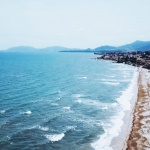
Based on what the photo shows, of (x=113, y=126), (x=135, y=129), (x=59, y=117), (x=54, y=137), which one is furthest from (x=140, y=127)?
(x=54, y=137)

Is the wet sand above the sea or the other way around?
the other way around

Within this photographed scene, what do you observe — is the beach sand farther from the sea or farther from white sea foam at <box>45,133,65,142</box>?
white sea foam at <box>45,133,65,142</box>

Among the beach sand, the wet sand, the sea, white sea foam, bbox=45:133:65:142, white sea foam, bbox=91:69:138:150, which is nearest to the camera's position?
the wet sand

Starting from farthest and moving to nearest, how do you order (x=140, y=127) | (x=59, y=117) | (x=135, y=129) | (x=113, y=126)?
(x=59, y=117)
(x=113, y=126)
(x=140, y=127)
(x=135, y=129)

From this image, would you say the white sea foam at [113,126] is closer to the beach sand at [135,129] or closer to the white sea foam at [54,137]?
the beach sand at [135,129]

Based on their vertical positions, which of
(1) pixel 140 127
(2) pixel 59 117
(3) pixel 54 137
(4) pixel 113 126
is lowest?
(4) pixel 113 126

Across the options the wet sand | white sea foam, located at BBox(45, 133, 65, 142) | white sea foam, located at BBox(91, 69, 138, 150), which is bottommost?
white sea foam, located at BBox(91, 69, 138, 150)

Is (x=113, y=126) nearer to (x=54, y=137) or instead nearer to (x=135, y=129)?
(x=135, y=129)

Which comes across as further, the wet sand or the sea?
the sea

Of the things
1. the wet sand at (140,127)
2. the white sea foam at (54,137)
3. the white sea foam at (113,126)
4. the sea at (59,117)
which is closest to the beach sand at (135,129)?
the wet sand at (140,127)

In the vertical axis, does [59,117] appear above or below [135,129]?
above

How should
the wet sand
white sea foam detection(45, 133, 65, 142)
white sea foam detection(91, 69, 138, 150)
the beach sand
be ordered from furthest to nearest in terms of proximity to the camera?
1. white sea foam detection(45, 133, 65, 142)
2. white sea foam detection(91, 69, 138, 150)
3. the beach sand
4. the wet sand

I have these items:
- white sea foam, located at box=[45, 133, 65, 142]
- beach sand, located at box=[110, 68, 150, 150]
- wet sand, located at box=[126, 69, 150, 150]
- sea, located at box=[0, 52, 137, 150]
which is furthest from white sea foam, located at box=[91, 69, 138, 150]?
white sea foam, located at box=[45, 133, 65, 142]
